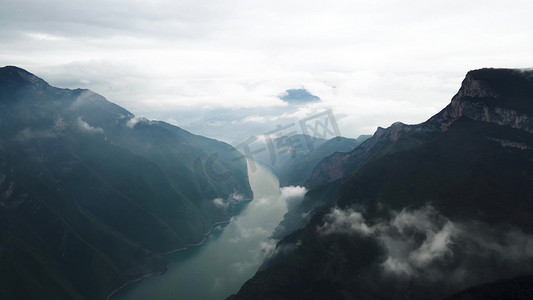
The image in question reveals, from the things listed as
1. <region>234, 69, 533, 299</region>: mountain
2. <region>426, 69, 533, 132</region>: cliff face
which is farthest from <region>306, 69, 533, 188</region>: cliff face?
<region>234, 69, 533, 299</region>: mountain

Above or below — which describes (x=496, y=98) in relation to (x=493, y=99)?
→ above

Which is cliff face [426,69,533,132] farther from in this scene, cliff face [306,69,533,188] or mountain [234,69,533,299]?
mountain [234,69,533,299]

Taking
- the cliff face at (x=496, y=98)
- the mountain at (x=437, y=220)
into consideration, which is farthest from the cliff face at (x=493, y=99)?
the mountain at (x=437, y=220)

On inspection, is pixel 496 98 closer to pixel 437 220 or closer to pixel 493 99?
pixel 493 99

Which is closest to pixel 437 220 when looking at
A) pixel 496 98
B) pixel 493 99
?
pixel 493 99

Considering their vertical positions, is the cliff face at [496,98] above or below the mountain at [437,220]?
above

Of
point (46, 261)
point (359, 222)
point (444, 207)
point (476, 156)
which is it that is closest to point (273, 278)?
point (359, 222)

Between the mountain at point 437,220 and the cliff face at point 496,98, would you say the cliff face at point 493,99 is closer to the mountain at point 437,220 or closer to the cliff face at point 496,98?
the cliff face at point 496,98

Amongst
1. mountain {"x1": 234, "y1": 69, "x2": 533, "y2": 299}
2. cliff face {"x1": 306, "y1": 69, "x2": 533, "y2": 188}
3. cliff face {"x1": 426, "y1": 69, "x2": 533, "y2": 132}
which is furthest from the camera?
cliff face {"x1": 426, "y1": 69, "x2": 533, "y2": 132}
